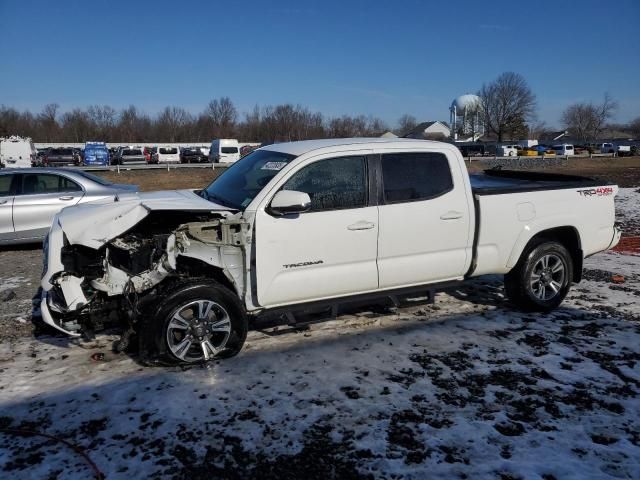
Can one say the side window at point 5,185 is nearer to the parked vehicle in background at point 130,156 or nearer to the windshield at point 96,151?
the parked vehicle in background at point 130,156

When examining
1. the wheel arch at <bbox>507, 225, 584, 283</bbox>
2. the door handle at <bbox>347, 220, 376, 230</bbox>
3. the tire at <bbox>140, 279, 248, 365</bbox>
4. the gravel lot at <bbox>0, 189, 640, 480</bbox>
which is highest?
the door handle at <bbox>347, 220, 376, 230</bbox>

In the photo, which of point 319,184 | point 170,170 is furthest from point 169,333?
point 170,170

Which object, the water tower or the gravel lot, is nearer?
the gravel lot

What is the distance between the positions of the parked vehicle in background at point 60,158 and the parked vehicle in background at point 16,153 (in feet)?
3.42

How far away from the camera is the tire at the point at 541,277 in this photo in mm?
5574

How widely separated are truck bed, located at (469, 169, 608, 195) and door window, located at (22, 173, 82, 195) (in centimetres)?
690

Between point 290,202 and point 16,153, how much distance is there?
38750mm

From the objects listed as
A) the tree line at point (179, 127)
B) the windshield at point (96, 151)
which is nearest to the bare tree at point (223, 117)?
the tree line at point (179, 127)

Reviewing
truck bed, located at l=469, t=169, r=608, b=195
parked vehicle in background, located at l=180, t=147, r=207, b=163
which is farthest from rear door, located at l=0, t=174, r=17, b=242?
parked vehicle in background, located at l=180, t=147, r=207, b=163

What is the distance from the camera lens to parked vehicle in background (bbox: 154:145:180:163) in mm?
43906

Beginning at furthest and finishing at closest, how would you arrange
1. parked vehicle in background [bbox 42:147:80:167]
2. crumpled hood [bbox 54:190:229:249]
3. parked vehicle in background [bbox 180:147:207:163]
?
parked vehicle in background [bbox 180:147:207:163] < parked vehicle in background [bbox 42:147:80:167] < crumpled hood [bbox 54:190:229:249]

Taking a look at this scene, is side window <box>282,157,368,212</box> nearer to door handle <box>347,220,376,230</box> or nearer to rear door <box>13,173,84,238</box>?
door handle <box>347,220,376,230</box>

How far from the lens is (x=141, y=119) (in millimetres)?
99875

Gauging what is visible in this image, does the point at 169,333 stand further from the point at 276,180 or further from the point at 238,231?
the point at 276,180
